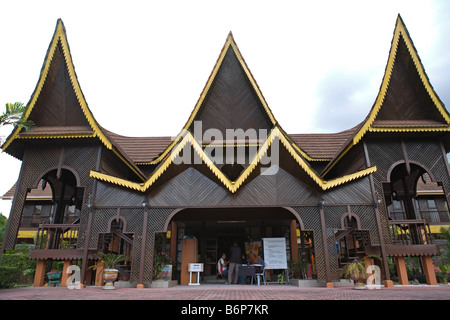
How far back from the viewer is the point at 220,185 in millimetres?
11523

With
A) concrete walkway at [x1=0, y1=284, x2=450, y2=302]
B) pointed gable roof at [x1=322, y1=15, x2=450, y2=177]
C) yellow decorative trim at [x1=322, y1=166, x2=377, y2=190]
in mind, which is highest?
pointed gable roof at [x1=322, y1=15, x2=450, y2=177]

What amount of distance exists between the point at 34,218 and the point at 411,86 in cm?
2405

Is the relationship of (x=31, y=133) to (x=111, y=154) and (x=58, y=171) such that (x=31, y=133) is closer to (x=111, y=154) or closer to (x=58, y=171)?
(x=58, y=171)

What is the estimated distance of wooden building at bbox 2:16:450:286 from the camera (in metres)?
11.1

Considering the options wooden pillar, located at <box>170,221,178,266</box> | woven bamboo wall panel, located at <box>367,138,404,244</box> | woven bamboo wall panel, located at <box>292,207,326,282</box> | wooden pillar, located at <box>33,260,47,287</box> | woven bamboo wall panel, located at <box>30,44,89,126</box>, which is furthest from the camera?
wooden pillar, located at <box>170,221,178,266</box>

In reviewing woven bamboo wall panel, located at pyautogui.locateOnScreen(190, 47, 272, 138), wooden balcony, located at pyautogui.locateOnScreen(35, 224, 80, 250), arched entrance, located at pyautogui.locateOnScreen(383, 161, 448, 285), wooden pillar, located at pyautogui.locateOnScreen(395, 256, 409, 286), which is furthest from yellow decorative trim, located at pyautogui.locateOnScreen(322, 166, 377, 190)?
wooden balcony, located at pyautogui.locateOnScreen(35, 224, 80, 250)

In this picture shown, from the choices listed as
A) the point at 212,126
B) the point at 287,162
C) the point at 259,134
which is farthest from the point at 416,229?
the point at 212,126

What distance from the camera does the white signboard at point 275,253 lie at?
1354 centimetres

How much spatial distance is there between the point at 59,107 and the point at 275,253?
37.4ft

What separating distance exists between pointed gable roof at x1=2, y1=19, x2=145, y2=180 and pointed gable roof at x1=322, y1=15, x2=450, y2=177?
10037 millimetres

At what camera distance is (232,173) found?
560 inches

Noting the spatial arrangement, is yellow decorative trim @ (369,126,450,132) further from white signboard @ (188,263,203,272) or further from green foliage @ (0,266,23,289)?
green foliage @ (0,266,23,289)

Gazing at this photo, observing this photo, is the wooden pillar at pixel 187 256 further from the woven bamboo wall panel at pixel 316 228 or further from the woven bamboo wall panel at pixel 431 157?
the woven bamboo wall panel at pixel 431 157

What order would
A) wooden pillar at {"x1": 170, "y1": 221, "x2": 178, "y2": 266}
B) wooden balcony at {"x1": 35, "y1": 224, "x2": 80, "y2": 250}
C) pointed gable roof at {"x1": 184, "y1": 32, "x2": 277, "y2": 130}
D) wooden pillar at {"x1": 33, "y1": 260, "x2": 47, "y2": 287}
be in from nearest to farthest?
wooden pillar at {"x1": 33, "y1": 260, "x2": 47, "y2": 287} → wooden balcony at {"x1": 35, "y1": 224, "x2": 80, "y2": 250} → pointed gable roof at {"x1": 184, "y1": 32, "x2": 277, "y2": 130} → wooden pillar at {"x1": 170, "y1": 221, "x2": 178, "y2": 266}
